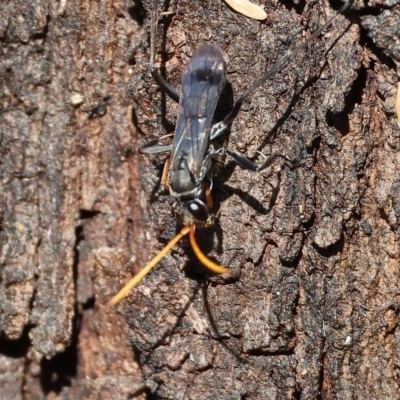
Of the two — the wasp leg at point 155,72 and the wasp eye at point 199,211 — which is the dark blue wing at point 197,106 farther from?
the wasp eye at point 199,211

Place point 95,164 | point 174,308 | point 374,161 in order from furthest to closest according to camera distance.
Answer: point 95,164
point 174,308
point 374,161

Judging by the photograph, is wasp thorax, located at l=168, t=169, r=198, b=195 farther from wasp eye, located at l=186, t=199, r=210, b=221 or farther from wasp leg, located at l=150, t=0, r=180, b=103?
wasp leg, located at l=150, t=0, r=180, b=103

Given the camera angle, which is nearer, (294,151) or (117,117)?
(294,151)

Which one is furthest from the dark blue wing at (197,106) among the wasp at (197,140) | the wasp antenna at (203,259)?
the wasp antenna at (203,259)

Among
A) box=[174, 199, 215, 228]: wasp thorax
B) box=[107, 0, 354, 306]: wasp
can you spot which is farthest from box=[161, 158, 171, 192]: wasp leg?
box=[174, 199, 215, 228]: wasp thorax

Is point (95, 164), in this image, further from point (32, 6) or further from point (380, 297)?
point (380, 297)

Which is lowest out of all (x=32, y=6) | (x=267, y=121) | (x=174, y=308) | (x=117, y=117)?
(x=174, y=308)

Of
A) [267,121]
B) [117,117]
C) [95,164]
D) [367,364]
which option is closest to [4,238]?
[95,164]
